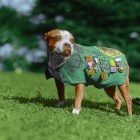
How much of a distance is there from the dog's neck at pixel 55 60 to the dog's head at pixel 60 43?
0.38 feet

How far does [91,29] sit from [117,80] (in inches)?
359

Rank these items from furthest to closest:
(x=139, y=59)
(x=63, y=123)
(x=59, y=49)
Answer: (x=139, y=59) < (x=59, y=49) < (x=63, y=123)

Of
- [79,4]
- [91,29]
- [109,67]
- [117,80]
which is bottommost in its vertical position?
[117,80]

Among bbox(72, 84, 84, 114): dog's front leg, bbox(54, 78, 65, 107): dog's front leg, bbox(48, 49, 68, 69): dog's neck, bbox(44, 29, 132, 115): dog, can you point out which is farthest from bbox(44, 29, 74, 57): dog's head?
bbox(54, 78, 65, 107): dog's front leg

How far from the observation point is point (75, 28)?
1263cm

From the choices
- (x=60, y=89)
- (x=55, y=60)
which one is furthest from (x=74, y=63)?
(x=60, y=89)

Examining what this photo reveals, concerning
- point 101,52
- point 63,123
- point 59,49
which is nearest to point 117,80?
point 101,52

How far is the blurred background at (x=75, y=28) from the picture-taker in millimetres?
12617

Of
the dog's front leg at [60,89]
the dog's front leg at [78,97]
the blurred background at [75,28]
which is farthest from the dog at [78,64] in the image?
the blurred background at [75,28]

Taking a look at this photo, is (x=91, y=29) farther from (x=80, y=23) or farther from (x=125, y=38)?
(x=125, y=38)

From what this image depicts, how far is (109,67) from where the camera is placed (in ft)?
12.8

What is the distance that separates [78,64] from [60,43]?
498 millimetres

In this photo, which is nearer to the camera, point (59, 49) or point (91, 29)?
point (59, 49)

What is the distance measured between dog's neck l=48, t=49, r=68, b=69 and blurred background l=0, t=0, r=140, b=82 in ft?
28.9
